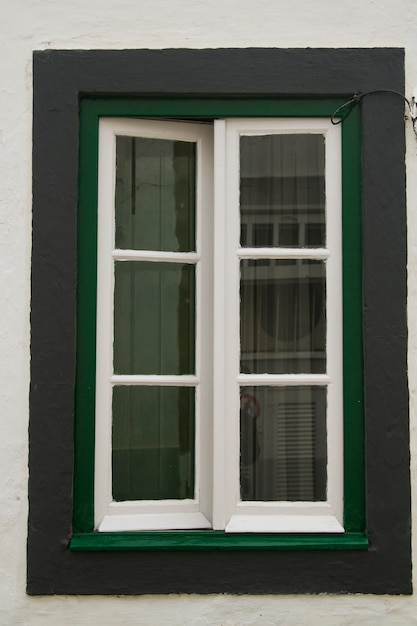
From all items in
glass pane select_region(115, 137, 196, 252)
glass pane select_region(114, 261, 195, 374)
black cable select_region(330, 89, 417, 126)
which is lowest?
glass pane select_region(114, 261, 195, 374)

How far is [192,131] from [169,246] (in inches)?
19.4

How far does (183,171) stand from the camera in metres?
3.66

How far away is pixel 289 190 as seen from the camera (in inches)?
143

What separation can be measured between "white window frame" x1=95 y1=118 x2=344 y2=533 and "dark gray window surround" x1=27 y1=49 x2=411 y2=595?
13 cm

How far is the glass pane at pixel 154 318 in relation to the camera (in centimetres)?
359

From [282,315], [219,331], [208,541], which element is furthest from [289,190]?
[208,541]

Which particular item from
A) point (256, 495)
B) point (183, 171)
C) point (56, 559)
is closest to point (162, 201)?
point (183, 171)

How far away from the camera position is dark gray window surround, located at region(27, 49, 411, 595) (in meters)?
3.39

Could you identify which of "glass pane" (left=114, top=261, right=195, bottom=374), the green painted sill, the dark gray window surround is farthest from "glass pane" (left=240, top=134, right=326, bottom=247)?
the green painted sill

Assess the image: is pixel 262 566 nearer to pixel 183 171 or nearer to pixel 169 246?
pixel 169 246

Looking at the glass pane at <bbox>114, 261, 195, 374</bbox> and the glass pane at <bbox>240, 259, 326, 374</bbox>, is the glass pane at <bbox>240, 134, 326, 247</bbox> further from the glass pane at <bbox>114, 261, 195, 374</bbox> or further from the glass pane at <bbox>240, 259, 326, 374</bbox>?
the glass pane at <bbox>114, 261, 195, 374</bbox>

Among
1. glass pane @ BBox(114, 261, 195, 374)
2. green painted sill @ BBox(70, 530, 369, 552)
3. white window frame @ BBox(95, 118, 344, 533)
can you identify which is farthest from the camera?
glass pane @ BBox(114, 261, 195, 374)

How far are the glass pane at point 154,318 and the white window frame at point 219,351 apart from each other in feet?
0.16

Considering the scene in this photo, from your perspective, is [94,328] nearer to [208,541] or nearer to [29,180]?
[29,180]
